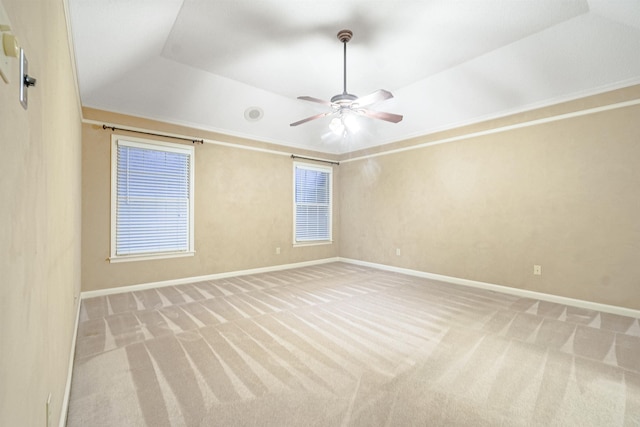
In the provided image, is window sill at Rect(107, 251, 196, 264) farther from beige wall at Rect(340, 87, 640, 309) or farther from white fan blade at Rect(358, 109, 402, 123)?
beige wall at Rect(340, 87, 640, 309)

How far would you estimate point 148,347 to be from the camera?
2.47 meters

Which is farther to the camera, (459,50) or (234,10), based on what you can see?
(459,50)

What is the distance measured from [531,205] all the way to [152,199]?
556 cm

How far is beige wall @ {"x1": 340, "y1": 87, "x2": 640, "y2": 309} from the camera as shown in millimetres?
3332

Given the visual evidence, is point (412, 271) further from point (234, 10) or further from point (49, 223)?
point (49, 223)

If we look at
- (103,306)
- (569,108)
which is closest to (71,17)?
(103,306)

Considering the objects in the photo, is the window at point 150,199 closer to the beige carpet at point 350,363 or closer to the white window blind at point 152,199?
the white window blind at point 152,199

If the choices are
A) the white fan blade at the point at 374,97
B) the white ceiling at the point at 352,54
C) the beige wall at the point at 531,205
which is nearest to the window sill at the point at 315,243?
the beige wall at the point at 531,205

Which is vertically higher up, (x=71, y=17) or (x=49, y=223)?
(x=71, y=17)

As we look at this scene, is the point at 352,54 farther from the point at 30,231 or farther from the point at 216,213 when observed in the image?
the point at 30,231

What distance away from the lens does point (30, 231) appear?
0.93m

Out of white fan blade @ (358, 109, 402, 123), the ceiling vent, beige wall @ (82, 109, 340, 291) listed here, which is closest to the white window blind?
beige wall @ (82, 109, 340, 291)

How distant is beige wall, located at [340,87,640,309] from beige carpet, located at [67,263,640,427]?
1.81ft

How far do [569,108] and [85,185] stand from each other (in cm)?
650
